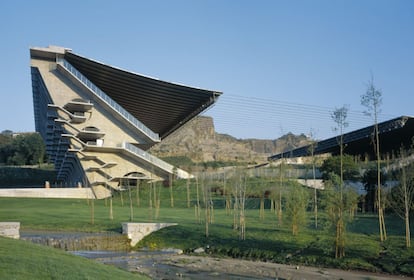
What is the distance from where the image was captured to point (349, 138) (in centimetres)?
6397

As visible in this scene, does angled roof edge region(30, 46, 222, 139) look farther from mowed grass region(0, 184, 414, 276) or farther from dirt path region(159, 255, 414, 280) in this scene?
dirt path region(159, 255, 414, 280)

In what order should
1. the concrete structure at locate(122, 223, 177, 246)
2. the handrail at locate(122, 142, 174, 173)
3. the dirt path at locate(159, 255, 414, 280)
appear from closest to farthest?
the dirt path at locate(159, 255, 414, 280) → the concrete structure at locate(122, 223, 177, 246) → the handrail at locate(122, 142, 174, 173)

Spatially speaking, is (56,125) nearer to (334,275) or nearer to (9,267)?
(334,275)

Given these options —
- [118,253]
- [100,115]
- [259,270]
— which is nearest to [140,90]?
[100,115]

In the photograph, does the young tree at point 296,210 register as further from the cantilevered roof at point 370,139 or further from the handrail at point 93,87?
the handrail at point 93,87

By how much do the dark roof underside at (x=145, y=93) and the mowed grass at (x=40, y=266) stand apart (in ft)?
139

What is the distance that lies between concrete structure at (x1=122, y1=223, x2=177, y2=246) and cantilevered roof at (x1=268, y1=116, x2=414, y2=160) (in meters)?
27.6

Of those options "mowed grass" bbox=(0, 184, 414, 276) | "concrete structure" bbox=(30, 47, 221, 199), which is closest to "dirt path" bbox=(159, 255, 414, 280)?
"mowed grass" bbox=(0, 184, 414, 276)

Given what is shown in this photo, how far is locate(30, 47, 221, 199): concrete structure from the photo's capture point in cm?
5231

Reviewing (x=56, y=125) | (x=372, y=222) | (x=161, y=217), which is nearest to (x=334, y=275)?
(x=372, y=222)

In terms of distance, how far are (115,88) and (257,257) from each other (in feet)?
143

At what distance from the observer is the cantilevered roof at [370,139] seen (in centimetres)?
5532

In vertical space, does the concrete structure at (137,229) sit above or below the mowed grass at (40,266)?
below

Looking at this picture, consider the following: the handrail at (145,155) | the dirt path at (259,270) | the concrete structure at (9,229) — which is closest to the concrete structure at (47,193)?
the handrail at (145,155)
